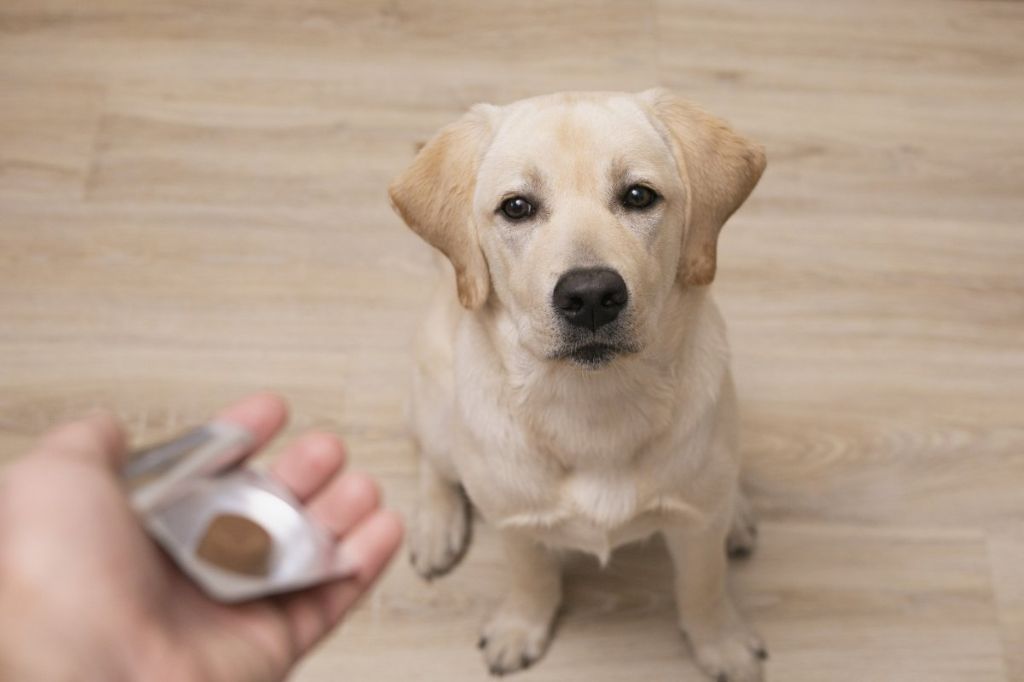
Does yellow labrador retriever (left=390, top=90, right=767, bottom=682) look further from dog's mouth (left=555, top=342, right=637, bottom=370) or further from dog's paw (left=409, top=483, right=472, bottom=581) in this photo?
dog's paw (left=409, top=483, right=472, bottom=581)

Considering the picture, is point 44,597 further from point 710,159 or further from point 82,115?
point 82,115

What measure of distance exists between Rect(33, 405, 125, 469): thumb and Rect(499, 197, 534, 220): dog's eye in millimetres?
703

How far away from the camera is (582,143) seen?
161 cm

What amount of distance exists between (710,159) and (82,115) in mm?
2175

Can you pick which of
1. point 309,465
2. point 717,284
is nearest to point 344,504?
point 309,465

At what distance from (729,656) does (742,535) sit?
29 cm

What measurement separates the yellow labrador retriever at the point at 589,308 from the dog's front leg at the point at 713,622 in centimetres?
7

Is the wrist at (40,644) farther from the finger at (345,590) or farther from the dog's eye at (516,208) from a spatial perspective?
the dog's eye at (516,208)

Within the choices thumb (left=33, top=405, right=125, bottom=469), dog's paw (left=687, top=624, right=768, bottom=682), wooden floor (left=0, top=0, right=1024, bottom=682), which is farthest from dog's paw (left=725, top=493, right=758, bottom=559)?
thumb (left=33, top=405, right=125, bottom=469)

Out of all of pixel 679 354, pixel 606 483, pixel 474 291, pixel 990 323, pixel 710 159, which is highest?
pixel 710 159


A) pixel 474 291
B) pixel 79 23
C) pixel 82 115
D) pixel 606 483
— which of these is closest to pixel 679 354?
pixel 606 483

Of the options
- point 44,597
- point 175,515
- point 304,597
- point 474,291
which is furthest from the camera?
point 474,291

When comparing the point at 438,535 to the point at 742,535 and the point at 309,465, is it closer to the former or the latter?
the point at 742,535

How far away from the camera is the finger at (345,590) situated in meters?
1.48
